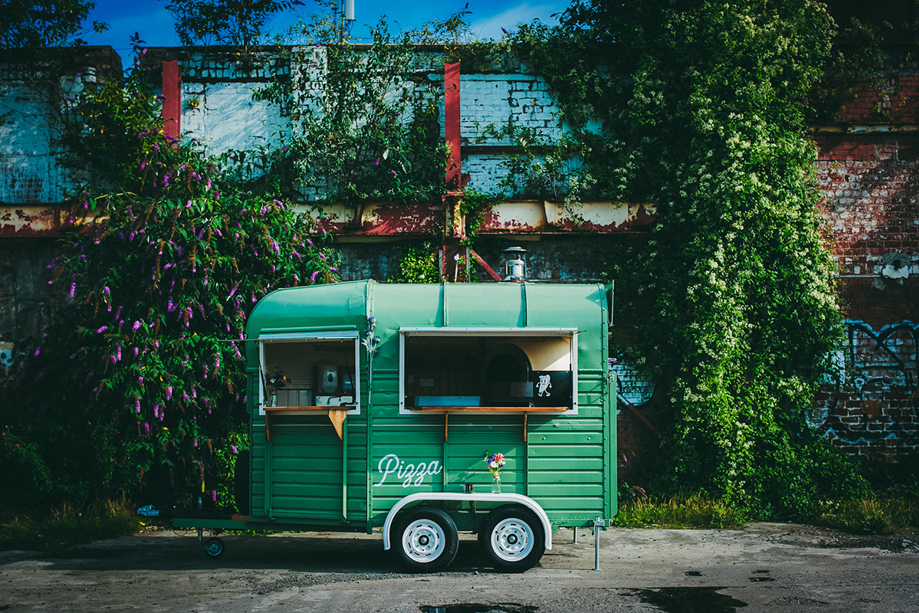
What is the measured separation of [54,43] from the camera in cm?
1122

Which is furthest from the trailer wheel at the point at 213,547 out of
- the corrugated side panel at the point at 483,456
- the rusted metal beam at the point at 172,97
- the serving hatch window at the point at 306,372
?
the rusted metal beam at the point at 172,97

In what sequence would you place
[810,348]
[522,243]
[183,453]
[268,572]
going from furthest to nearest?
1. [522,243]
2. [810,348]
3. [183,453]
4. [268,572]

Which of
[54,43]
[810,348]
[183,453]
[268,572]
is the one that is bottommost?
[268,572]

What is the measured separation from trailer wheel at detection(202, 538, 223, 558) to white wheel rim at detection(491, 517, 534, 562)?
2.98m

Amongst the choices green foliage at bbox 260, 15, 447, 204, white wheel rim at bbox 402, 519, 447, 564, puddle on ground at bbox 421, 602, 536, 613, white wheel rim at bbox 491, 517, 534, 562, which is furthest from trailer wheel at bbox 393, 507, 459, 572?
green foliage at bbox 260, 15, 447, 204

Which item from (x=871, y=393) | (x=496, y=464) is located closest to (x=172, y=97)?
(x=496, y=464)

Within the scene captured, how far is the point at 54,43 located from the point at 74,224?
3007 millimetres

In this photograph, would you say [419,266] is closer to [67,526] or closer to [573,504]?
[573,504]

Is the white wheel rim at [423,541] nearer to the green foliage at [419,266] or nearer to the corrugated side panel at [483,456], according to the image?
the corrugated side panel at [483,456]

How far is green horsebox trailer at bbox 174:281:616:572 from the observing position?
6934 millimetres

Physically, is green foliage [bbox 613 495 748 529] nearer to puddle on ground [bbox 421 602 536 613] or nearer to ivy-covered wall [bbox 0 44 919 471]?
ivy-covered wall [bbox 0 44 919 471]

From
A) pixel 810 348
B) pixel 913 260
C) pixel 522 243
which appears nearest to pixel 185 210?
pixel 522 243

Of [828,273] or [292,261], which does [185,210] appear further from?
[828,273]

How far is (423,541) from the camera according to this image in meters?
6.91
